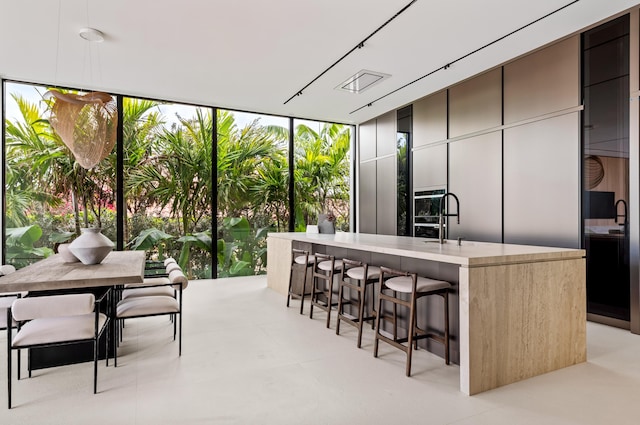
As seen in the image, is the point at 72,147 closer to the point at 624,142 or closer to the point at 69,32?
the point at 69,32

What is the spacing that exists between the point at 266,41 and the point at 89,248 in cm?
268

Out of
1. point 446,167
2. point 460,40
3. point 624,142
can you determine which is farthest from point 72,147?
point 624,142

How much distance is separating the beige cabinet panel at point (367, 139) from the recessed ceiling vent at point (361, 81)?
1.71 m

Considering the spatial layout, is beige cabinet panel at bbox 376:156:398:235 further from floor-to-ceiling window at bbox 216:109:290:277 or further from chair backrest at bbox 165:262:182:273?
chair backrest at bbox 165:262:182:273

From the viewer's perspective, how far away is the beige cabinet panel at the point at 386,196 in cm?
659

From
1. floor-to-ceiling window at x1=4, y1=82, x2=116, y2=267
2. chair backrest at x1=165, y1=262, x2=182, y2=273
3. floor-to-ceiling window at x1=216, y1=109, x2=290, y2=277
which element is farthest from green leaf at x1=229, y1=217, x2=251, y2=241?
chair backrest at x1=165, y1=262, x2=182, y2=273

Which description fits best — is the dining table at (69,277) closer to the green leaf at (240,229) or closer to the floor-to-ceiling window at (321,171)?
the green leaf at (240,229)

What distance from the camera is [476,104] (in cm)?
503

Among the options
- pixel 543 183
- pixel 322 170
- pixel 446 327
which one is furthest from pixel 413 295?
A: pixel 322 170

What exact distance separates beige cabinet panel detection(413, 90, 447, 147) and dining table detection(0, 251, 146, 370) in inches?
177

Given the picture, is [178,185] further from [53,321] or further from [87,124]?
[53,321]

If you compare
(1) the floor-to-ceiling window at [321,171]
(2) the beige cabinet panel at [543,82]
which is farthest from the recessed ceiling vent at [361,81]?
(1) the floor-to-ceiling window at [321,171]

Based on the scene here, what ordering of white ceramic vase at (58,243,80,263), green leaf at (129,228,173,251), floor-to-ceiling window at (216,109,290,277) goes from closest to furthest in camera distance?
white ceramic vase at (58,243,80,263), green leaf at (129,228,173,251), floor-to-ceiling window at (216,109,290,277)

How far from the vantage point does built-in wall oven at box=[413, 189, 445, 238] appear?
5637 millimetres
